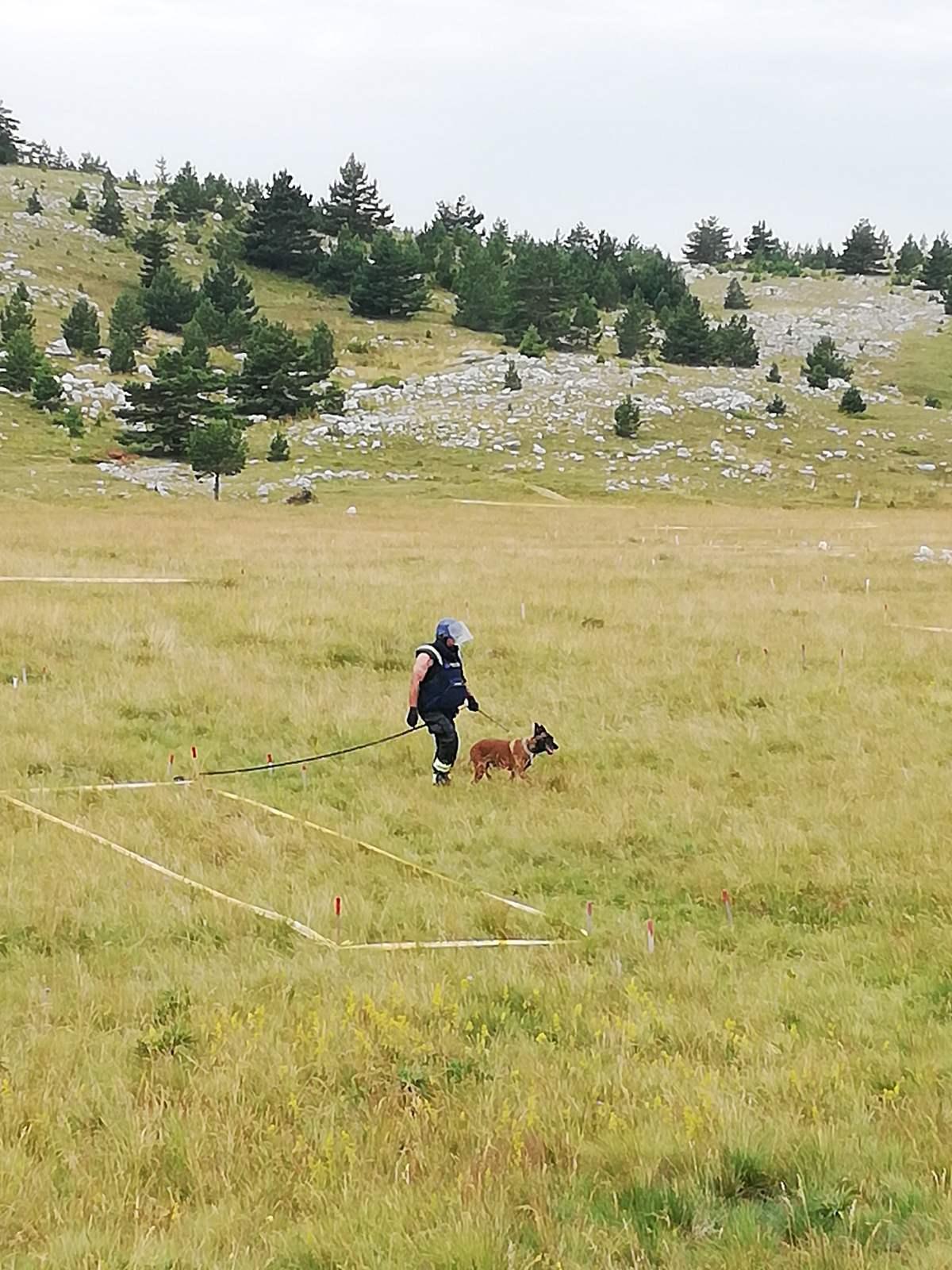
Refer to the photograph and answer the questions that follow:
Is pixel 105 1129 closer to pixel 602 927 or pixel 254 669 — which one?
pixel 602 927

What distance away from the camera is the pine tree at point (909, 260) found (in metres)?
86.1

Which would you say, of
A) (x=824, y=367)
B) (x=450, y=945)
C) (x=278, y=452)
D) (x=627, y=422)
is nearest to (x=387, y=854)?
(x=450, y=945)

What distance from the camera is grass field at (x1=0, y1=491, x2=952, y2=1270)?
3943mm

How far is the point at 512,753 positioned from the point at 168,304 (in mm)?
55231

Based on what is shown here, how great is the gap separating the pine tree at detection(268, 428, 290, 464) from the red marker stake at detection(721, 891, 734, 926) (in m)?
36.5

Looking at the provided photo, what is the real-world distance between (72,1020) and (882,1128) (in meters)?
3.39

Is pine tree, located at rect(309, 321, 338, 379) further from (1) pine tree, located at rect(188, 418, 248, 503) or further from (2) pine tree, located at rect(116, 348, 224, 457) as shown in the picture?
(1) pine tree, located at rect(188, 418, 248, 503)

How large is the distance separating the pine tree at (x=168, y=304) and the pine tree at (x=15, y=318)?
5.50 metres

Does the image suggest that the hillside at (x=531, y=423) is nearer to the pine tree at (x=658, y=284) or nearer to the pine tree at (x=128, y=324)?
the pine tree at (x=128, y=324)

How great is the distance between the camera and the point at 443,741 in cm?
961

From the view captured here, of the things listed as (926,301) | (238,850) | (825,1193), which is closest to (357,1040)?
(825,1193)

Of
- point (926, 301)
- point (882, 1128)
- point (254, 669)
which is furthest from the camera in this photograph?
point (926, 301)

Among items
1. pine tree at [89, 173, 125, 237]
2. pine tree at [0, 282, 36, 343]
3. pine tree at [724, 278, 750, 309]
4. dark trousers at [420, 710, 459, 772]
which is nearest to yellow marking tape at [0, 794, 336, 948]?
dark trousers at [420, 710, 459, 772]

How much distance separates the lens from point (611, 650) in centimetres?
1430
